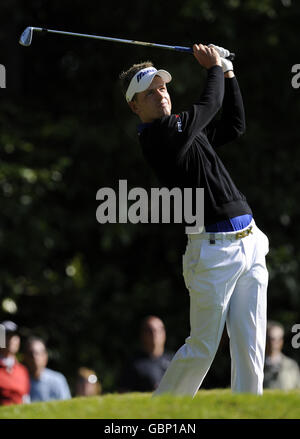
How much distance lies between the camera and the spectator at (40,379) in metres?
8.66

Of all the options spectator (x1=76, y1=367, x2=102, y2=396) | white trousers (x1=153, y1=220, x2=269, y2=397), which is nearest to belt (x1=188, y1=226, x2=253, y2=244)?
white trousers (x1=153, y1=220, x2=269, y2=397)

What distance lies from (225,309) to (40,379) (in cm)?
432

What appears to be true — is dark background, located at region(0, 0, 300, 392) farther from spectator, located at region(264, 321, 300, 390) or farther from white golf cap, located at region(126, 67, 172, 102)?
white golf cap, located at region(126, 67, 172, 102)

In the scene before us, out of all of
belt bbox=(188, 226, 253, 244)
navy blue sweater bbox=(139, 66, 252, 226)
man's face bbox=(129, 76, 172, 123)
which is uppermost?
man's face bbox=(129, 76, 172, 123)

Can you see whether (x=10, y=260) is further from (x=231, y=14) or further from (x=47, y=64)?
(x=231, y=14)

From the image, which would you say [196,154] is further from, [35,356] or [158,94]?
[35,356]

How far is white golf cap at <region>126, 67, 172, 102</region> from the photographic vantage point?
16.7 ft

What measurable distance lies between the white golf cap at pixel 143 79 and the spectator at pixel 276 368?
4.21m

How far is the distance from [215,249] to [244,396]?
2.75 ft

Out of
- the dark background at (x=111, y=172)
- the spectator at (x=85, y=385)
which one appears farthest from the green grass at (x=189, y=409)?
the dark background at (x=111, y=172)

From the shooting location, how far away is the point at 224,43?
439 inches

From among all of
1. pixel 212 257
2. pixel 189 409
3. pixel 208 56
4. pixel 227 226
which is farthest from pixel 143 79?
pixel 189 409

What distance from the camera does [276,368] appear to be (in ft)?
28.5

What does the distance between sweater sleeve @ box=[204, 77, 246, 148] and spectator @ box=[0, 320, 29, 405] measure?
3873 mm
